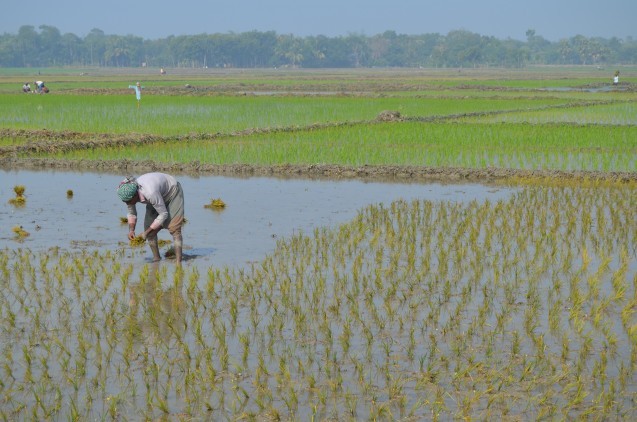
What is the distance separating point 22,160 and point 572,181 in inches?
334

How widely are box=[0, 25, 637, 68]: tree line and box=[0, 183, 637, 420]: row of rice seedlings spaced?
12509 centimetres

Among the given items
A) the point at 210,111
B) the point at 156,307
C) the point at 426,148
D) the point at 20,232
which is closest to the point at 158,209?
the point at 156,307

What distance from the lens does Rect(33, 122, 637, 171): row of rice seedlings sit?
44.7 feet

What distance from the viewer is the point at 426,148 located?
15.1 metres

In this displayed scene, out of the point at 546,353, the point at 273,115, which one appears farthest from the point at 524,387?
the point at 273,115

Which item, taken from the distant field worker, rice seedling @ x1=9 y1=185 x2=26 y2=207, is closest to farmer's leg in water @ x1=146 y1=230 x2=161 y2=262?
the distant field worker

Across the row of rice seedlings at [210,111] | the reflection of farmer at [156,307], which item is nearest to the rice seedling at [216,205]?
the reflection of farmer at [156,307]

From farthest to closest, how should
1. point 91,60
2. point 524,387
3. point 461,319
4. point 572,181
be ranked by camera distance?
1. point 91,60
2. point 572,181
3. point 461,319
4. point 524,387

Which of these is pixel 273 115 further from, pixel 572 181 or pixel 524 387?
pixel 524 387

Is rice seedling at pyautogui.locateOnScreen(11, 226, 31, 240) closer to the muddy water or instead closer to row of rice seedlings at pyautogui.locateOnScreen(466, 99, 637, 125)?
the muddy water

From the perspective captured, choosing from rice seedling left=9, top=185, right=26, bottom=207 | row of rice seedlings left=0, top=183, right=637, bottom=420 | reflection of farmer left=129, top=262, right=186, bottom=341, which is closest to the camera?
row of rice seedlings left=0, top=183, right=637, bottom=420

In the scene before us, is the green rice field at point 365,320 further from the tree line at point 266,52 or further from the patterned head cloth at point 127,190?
the tree line at point 266,52

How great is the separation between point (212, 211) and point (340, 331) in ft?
15.4

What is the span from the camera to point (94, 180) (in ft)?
40.7
